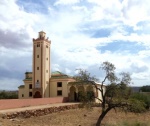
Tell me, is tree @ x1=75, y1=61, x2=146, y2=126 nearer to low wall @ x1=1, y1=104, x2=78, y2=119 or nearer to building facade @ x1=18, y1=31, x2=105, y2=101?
low wall @ x1=1, y1=104, x2=78, y2=119

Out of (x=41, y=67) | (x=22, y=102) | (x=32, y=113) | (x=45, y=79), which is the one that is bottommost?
(x=32, y=113)

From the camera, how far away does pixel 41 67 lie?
46.6 m

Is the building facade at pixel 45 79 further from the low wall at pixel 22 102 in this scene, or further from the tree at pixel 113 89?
the tree at pixel 113 89

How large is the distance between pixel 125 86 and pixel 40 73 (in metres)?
27.1

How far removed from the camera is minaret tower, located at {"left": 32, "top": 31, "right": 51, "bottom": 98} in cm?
4653

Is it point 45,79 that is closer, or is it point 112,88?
point 112,88

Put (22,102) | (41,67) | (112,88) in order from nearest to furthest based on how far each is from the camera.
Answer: (112,88), (22,102), (41,67)

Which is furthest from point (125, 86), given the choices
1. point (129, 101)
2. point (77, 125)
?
point (77, 125)

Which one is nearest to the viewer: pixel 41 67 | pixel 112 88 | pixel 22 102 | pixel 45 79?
pixel 112 88

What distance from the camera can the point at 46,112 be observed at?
2870 centimetres

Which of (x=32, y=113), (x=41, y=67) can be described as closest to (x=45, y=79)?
(x=41, y=67)

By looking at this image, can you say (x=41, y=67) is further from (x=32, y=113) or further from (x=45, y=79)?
A: (x=32, y=113)

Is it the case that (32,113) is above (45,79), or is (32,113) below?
below

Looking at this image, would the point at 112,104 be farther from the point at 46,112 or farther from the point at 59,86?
the point at 59,86
